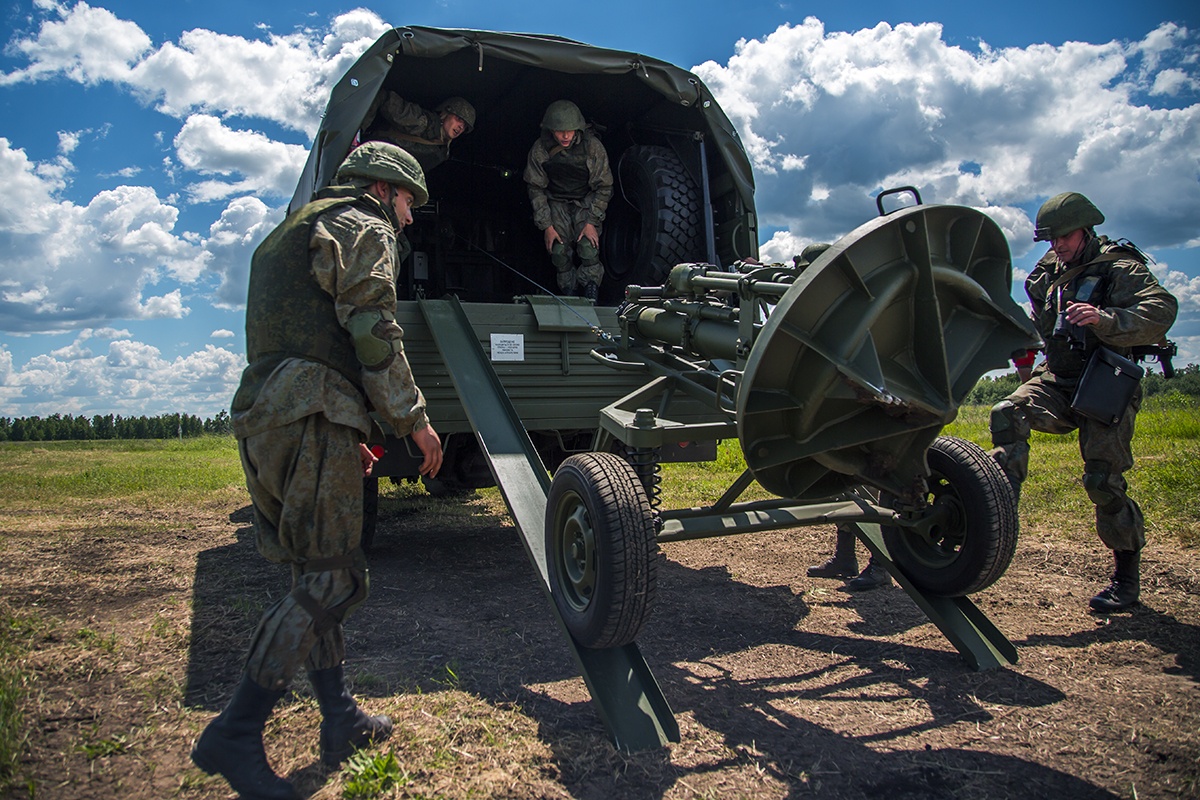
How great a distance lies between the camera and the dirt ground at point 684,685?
2.47 meters

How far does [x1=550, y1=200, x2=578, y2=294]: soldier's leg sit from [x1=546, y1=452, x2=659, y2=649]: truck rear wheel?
306 cm

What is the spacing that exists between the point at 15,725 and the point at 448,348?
2513 mm

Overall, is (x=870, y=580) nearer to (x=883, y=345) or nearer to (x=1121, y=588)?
(x=1121, y=588)

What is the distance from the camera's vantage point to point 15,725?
2621mm

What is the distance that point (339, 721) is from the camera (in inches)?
103

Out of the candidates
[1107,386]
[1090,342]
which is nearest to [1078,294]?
[1090,342]

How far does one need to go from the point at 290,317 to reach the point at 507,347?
7.07 ft

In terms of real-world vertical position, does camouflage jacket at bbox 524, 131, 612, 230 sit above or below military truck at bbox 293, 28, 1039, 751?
above

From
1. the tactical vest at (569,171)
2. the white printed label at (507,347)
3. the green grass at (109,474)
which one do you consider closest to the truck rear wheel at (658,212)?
the tactical vest at (569,171)

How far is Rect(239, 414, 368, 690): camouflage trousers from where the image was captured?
8.56 ft

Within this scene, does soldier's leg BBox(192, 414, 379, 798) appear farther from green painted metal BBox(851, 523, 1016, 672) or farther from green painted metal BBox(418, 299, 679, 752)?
green painted metal BBox(851, 523, 1016, 672)

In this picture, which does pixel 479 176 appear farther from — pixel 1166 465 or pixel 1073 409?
pixel 1166 465

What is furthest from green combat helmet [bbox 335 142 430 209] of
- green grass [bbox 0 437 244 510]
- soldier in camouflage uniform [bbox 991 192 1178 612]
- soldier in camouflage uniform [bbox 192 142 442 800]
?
green grass [bbox 0 437 244 510]

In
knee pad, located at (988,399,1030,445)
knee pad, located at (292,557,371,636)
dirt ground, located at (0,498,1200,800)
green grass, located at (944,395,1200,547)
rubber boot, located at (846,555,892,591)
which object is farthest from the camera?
green grass, located at (944,395,1200,547)
